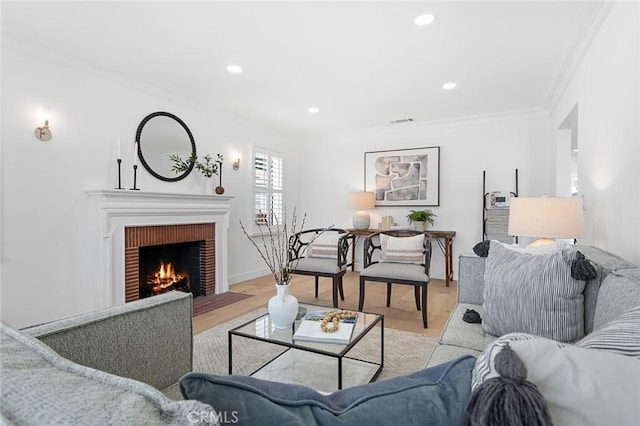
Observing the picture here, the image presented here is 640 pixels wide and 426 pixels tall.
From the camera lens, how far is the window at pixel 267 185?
17.1 ft

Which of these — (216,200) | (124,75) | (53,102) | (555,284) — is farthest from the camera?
(216,200)

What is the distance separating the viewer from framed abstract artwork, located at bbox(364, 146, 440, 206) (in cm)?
524

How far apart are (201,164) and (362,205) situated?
244cm

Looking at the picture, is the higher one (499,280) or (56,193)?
(56,193)

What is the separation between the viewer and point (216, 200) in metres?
4.31

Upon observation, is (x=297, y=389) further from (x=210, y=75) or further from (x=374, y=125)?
(x=374, y=125)

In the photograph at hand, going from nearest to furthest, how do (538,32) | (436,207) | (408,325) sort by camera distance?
1. (538,32)
2. (408,325)
3. (436,207)

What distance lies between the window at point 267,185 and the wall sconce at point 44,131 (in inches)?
103

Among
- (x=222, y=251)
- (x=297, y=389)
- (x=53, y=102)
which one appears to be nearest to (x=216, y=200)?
(x=222, y=251)

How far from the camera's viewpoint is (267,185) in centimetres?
544

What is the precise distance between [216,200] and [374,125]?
2.66m

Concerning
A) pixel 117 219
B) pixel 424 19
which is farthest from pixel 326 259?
pixel 424 19

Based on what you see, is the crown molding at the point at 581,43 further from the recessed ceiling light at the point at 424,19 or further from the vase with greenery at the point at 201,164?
the vase with greenery at the point at 201,164

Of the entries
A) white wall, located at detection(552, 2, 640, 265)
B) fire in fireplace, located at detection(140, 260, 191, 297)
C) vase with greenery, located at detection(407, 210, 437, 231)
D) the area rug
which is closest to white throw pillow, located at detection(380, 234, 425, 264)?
the area rug
